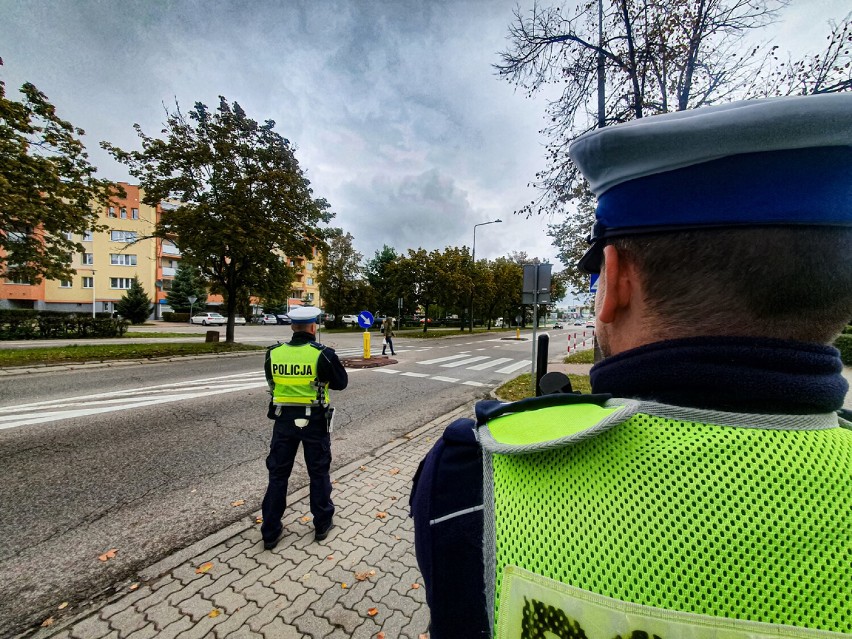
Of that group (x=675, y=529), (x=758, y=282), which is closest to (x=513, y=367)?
(x=758, y=282)

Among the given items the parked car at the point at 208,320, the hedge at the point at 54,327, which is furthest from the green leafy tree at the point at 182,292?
the hedge at the point at 54,327

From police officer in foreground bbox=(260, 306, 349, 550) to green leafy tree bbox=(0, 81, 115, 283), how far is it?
13.3 m

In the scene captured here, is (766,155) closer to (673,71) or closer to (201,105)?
(673,71)

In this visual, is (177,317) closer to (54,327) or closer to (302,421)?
(54,327)

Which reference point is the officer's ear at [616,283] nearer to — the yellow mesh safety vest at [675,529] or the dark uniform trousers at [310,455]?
the yellow mesh safety vest at [675,529]

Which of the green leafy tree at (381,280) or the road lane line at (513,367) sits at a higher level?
the green leafy tree at (381,280)

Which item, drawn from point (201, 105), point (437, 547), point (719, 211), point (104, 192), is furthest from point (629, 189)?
point (201, 105)

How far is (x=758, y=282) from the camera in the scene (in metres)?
0.66

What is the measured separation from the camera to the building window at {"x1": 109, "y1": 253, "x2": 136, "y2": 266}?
45.3 meters

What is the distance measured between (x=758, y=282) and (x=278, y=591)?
3.21m

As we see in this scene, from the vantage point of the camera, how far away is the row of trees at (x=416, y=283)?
1213 inches

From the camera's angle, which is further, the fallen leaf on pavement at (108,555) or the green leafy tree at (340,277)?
the green leafy tree at (340,277)

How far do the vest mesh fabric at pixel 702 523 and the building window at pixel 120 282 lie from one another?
60100 millimetres

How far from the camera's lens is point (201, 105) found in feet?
52.1
